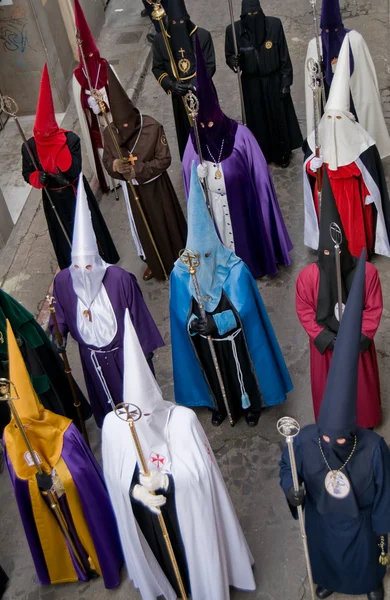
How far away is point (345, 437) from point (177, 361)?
2.05m

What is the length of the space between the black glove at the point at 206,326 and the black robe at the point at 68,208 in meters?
2.42

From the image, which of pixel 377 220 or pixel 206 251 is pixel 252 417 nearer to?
pixel 206 251

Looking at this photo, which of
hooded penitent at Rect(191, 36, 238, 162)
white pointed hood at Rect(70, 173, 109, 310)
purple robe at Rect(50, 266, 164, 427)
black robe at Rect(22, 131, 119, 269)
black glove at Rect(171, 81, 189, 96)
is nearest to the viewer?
white pointed hood at Rect(70, 173, 109, 310)

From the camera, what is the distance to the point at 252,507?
584 centimetres

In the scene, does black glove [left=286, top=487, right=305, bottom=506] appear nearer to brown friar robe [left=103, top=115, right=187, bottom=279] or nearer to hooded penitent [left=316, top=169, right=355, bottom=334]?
hooded penitent [left=316, top=169, right=355, bottom=334]

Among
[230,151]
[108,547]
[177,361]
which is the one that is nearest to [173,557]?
[108,547]

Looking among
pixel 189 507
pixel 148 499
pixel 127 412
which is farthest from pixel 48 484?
pixel 127 412

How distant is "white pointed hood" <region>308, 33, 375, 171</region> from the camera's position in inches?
263

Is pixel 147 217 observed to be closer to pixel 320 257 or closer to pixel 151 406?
pixel 320 257

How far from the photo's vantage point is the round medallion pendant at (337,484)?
447cm

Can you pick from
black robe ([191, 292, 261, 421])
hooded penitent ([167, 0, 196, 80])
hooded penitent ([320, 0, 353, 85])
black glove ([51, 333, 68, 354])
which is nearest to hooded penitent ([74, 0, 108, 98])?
hooded penitent ([167, 0, 196, 80])

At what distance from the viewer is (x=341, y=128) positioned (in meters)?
6.70

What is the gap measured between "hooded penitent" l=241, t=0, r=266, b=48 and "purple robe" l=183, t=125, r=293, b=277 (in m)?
1.59

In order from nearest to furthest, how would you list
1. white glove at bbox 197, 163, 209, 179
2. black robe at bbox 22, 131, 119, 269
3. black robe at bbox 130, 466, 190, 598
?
black robe at bbox 130, 466, 190, 598 → white glove at bbox 197, 163, 209, 179 → black robe at bbox 22, 131, 119, 269
